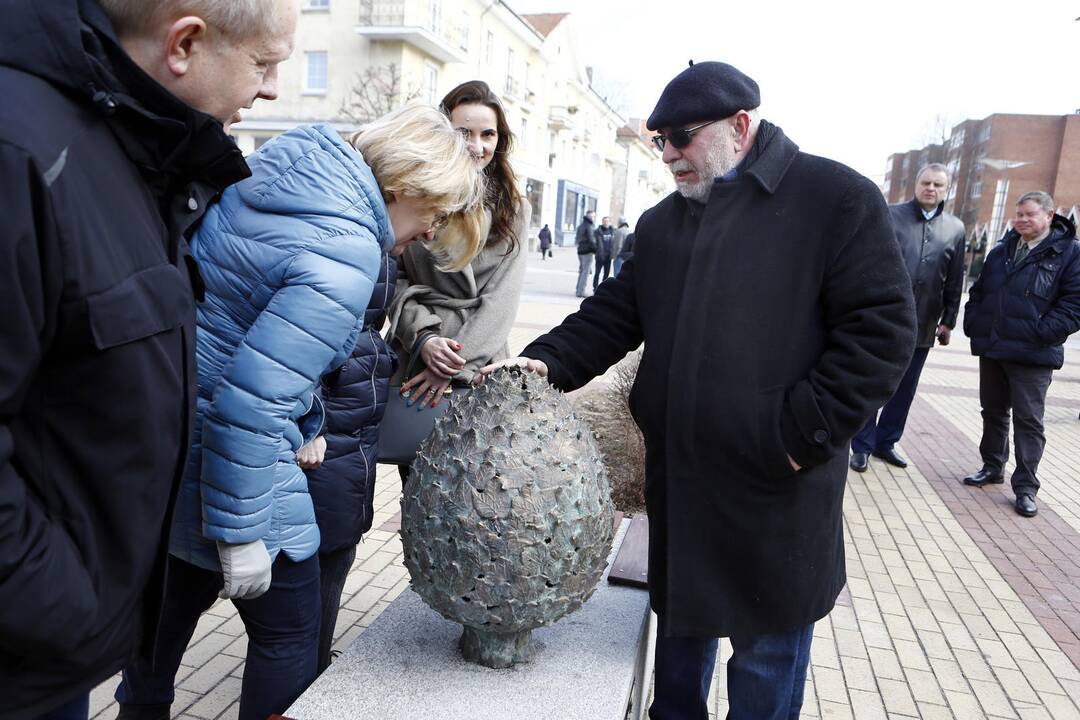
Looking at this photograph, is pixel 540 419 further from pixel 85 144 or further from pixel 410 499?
pixel 85 144

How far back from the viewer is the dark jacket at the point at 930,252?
6098 mm

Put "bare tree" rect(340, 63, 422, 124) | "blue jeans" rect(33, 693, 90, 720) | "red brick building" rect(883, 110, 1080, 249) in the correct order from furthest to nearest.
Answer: "red brick building" rect(883, 110, 1080, 249) < "bare tree" rect(340, 63, 422, 124) < "blue jeans" rect(33, 693, 90, 720)

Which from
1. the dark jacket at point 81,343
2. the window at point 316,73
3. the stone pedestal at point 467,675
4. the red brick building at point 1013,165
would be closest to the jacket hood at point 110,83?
the dark jacket at point 81,343

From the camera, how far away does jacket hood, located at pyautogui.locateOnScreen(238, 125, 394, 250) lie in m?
1.67

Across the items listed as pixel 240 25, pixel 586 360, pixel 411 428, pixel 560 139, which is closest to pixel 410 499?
pixel 411 428

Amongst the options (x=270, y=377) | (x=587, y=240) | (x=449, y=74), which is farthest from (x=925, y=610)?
(x=449, y=74)

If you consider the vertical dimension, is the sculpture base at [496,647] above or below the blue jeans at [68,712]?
below

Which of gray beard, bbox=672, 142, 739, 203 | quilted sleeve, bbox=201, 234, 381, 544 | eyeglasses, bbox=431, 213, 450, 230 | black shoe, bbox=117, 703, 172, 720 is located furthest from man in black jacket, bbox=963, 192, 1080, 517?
black shoe, bbox=117, 703, 172, 720

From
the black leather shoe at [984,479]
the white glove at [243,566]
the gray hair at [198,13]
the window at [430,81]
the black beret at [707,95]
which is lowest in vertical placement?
the black leather shoe at [984,479]

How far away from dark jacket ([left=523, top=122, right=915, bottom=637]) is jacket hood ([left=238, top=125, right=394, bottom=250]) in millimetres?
943

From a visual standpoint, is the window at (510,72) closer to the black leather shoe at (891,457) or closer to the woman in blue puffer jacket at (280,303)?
the black leather shoe at (891,457)

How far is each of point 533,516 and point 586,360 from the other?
767mm

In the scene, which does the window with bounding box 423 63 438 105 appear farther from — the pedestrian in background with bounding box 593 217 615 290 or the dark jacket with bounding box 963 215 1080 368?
the dark jacket with bounding box 963 215 1080 368

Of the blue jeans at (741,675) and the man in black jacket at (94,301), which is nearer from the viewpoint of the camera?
the man in black jacket at (94,301)
